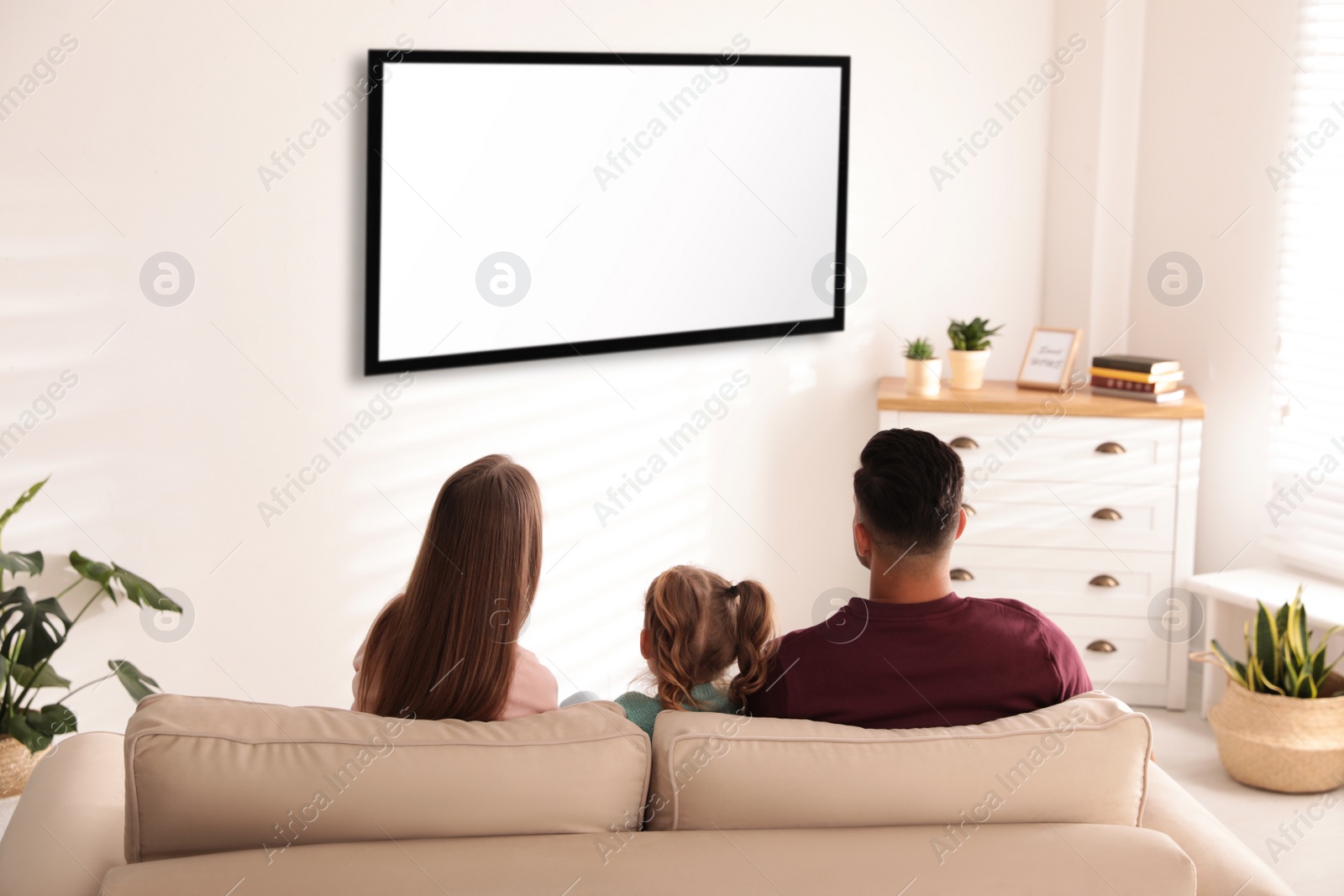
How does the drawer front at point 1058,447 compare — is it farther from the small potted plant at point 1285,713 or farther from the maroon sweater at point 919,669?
the maroon sweater at point 919,669

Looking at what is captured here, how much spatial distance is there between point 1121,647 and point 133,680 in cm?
291

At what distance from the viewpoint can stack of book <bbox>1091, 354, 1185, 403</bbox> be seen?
13.1ft

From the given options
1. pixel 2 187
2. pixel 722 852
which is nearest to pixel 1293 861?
pixel 722 852

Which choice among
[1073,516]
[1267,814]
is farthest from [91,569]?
[1267,814]

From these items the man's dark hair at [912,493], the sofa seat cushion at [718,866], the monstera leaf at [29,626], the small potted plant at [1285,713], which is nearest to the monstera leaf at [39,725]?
the monstera leaf at [29,626]

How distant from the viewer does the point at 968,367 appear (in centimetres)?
416

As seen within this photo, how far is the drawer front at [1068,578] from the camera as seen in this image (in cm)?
394

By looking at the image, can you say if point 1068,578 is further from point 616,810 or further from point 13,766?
point 13,766

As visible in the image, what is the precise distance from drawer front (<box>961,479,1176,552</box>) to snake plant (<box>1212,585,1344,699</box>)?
1.72ft

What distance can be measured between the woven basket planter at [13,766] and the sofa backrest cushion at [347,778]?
1583 mm

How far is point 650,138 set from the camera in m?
3.69

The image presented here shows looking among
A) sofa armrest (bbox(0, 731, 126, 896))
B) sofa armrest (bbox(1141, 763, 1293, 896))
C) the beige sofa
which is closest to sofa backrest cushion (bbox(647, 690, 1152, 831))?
the beige sofa

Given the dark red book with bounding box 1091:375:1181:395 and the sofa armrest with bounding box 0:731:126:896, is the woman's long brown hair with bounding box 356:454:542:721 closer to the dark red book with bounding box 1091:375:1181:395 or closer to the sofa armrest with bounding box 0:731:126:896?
the sofa armrest with bounding box 0:731:126:896

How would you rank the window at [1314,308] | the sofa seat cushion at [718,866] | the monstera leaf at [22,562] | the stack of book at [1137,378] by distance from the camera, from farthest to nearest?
the stack of book at [1137,378], the window at [1314,308], the monstera leaf at [22,562], the sofa seat cushion at [718,866]
